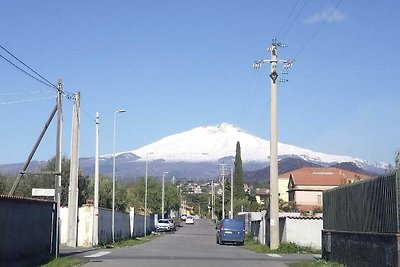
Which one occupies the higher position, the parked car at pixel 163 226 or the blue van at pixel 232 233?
the blue van at pixel 232 233

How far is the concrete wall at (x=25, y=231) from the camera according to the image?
1897 centimetres

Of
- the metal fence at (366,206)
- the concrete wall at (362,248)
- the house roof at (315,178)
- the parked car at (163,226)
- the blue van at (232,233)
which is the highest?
the house roof at (315,178)

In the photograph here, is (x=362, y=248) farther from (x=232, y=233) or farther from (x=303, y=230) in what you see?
(x=232, y=233)

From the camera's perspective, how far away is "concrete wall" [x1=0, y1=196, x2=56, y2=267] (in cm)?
1897

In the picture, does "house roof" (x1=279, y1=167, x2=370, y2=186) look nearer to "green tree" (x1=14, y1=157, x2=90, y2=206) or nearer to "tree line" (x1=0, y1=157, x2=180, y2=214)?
"tree line" (x1=0, y1=157, x2=180, y2=214)

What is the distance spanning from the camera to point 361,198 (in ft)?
66.1

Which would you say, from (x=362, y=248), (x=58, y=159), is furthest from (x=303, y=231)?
(x=362, y=248)

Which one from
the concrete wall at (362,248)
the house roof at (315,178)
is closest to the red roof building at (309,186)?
the house roof at (315,178)

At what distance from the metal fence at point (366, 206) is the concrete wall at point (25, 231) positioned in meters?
10.3

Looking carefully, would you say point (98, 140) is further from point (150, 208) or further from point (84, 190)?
point (150, 208)

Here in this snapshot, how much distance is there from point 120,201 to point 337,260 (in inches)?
2253

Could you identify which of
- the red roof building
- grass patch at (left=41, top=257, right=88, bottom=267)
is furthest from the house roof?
grass patch at (left=41, top=257, right=88, bottom=267)

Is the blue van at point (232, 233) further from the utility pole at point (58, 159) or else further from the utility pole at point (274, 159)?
Result: the utility pole at point (58, 159)

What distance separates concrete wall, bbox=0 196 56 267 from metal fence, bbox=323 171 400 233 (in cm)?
1030
